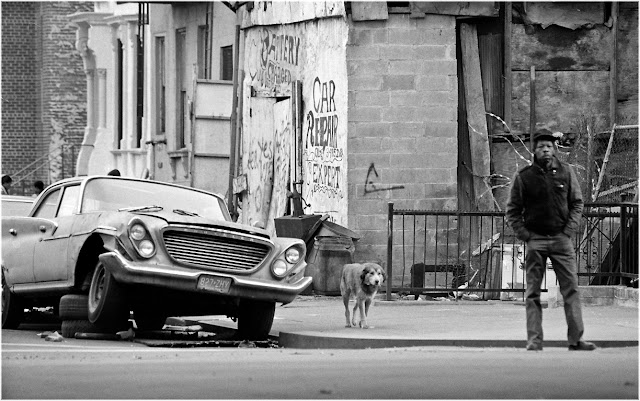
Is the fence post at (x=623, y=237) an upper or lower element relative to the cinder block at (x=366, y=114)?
lower

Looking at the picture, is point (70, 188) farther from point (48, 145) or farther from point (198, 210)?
point (48, 145)

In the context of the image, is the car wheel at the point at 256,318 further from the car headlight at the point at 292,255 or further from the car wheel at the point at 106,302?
the car wheel at the point at 106,302

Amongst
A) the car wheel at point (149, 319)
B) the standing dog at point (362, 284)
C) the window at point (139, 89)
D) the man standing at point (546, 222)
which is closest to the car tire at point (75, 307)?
the car wheel at point (149, 319)

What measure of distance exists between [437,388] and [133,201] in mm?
6897

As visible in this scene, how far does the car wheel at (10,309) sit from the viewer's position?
16.1 metres

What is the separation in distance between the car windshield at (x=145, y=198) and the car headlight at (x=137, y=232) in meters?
1.03

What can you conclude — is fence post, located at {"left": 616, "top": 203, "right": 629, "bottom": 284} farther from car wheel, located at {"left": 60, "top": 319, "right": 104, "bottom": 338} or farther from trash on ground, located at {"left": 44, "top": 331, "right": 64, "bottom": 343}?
trash on ground, located at {"left": 44, "top": 331, "right": 64, "bottom": 343}

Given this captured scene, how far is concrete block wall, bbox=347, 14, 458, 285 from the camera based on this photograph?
2073 centimetres

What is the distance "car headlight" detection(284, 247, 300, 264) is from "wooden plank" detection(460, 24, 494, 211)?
6.96 metres

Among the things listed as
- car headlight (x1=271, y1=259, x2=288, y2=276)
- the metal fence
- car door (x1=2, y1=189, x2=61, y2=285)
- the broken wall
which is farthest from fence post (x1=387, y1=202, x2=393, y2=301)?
car door (x1=2, y1=189, x2=61, y2=285)

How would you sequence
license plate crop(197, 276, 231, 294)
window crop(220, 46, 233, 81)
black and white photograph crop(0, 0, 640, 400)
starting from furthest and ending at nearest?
window crop(220, 46, 233, 81) → license plate crop(197, 276, 231, 294) → black and white photograph crop(0, 0, 640, 400)

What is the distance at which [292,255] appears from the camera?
48.3ft

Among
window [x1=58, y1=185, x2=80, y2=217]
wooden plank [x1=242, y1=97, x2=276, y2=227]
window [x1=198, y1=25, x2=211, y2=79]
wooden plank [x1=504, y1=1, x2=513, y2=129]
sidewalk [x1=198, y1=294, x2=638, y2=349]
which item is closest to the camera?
sidewalk [x1=198, y1=294, x2=638, y2=349]

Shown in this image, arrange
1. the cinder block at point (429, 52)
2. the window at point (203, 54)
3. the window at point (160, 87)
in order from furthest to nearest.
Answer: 1. the window at point (160, 87)
2. the window at point (203, 54)
3. the cinder block at point (429, 52)
